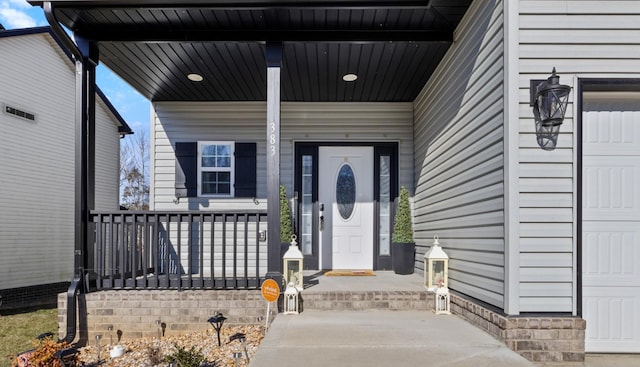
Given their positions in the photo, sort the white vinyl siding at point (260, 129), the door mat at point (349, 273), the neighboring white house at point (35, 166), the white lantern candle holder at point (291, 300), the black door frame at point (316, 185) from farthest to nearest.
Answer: the neighboring white house at point (35, 166) < the white vinyl siding at point (260, 129) < the black door frame at point (316, 185) < the door mat at point (349, 273) < the white lantern candle holder at point (291, 300)

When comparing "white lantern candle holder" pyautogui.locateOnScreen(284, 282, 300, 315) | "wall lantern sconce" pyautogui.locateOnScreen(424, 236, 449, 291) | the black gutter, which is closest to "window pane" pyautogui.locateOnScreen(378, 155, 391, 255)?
"wall lantern sconce" pyautogui.locateOnScreen(424, 236, 449, 291)

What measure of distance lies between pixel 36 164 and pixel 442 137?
25.3ft

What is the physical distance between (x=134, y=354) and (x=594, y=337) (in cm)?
397

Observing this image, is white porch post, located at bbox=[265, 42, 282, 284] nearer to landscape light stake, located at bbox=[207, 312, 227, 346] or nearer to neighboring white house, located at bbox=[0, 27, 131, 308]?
landscape light stake, located at bbox=[207, 312, 227, 346]

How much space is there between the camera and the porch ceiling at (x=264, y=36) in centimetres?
350

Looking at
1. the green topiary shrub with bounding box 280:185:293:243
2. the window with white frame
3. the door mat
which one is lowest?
the door mat

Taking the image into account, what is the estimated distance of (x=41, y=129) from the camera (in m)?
7.57

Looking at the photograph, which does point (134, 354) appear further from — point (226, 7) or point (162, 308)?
point (226, 7)

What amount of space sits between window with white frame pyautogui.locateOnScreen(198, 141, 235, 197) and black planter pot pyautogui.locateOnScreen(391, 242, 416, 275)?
262 cm

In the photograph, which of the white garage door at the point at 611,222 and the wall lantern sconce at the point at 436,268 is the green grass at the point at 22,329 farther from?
the white garage door at the point at 611,222

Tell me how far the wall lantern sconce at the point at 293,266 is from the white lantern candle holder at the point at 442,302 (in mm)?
1403

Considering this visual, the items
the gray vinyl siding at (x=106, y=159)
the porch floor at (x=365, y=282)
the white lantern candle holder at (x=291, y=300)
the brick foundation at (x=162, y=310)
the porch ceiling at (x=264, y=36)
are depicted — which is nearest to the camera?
the porch ceiling at (x=264, y=36)

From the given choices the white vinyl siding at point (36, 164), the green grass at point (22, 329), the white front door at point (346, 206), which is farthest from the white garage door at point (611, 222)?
the white vinyl siding at point (36, 164)

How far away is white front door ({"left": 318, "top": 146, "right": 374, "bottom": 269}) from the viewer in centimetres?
563
